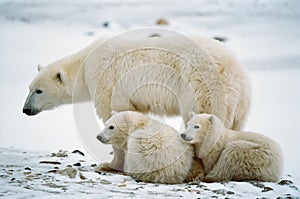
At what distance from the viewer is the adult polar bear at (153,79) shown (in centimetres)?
377

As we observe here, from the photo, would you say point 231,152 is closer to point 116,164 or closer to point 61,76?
point 116,164

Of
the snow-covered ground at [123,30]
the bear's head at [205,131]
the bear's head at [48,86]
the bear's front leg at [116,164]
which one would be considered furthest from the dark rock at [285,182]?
the bear's head at [48,86]

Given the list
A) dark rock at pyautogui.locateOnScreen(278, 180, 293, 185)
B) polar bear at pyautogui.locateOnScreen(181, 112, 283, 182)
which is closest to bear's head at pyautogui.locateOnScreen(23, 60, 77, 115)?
polar bear at pyautogui.locateOnScreen(181, 112, 283, 182)

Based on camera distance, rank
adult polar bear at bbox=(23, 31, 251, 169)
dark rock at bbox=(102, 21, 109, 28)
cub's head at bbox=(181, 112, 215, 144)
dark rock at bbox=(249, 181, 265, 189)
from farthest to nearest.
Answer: dark rock at bbox=(102, 21, 109, 28) → adult polar bear at bbox=(23, 31, 251, 169) → cub's head at bbox=(181, 112, 215, 144) → dark rock at bbox=(249, 181, 265, 189)

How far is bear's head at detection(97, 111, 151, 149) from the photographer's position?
361cm

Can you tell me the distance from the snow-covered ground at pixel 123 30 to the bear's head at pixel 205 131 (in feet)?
2.93

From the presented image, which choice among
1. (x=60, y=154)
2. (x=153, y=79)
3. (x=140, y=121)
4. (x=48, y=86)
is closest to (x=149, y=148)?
(x=140, y=121)

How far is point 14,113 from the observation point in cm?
538

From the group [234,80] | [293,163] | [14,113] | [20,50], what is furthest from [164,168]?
[20,50]

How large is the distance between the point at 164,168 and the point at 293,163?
115 centimetres

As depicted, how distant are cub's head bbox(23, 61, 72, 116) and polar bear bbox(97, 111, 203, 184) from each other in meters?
0.77

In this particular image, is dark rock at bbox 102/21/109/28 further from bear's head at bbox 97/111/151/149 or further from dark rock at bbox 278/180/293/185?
dark rock at bbox 278/180/293/185

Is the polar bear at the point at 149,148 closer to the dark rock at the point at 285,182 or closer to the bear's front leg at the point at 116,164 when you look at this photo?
the bear's front leg at the point at 116,164

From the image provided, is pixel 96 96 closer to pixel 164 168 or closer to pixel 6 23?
pixel 164 168
